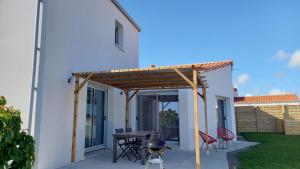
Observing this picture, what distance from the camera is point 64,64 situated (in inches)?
291

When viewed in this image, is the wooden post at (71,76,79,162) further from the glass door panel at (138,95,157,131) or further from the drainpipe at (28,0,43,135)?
the glass door panel at (138,95,157,131)

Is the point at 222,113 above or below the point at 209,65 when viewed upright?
below

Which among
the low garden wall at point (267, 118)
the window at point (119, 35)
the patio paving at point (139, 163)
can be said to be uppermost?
the window at point (119, 35)

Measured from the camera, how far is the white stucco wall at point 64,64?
645cm

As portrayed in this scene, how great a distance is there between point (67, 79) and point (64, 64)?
0.49 m

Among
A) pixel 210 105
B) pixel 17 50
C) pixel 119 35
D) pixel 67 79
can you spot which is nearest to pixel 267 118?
pixel 210 105

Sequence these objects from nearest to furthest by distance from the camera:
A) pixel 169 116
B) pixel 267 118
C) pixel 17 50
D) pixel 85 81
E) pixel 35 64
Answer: pixel 35 64
pixel 17 50
pixel 85 81
pixel 169 116
pixel 267 118

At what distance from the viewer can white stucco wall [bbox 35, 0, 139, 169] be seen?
6453 mm

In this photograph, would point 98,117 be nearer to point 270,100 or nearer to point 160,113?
point 160,113

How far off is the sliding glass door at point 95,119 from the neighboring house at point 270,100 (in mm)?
15980

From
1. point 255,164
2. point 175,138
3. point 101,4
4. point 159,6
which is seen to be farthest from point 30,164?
point 159,6

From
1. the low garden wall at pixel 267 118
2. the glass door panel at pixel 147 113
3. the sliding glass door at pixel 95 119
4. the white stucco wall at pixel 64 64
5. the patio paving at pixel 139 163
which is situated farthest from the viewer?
the low garden wall at pixel 267 118

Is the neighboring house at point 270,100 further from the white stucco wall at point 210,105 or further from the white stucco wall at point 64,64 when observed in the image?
the white stucco wall at point 64,64

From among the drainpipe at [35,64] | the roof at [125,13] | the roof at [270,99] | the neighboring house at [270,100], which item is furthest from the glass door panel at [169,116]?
the roof at [270,99]
